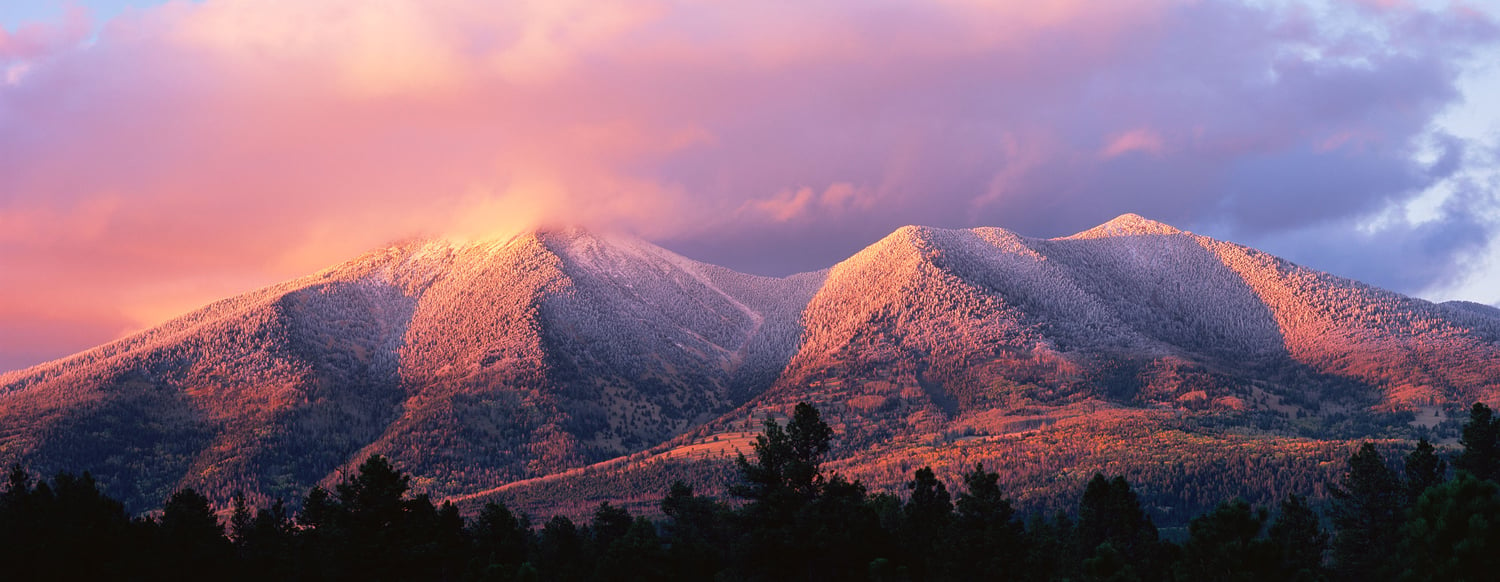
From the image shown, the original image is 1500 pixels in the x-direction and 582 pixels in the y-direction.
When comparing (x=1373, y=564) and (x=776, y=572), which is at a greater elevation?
(x=776, y=572)

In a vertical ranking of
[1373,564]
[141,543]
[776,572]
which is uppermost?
[141,543]

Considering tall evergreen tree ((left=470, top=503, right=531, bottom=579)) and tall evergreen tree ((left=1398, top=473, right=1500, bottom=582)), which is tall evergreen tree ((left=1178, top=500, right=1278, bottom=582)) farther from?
tall evergreen tree ((left=470, top=503, right=531, bottom=579))

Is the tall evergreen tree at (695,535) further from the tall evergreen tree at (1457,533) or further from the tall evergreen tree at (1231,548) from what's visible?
the tall evergreen tree at (1457,533)

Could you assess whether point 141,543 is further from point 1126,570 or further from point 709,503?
point 1126,570

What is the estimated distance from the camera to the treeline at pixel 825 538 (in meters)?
78.4

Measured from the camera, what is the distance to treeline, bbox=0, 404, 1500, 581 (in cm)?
7838

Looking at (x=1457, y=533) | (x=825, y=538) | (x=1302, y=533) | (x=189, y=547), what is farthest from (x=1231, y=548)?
(x=189, y=547)

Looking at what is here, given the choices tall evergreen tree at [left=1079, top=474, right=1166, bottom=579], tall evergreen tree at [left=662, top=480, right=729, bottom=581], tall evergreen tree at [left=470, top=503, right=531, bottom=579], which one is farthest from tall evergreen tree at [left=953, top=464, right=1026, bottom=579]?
tall evergreen tree at [left=470, top=503, right=531, bottom=579]

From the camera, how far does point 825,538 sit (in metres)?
95.6

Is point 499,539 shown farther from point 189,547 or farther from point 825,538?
point 825,538

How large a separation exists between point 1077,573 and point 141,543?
277ft

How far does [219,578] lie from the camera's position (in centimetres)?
11438

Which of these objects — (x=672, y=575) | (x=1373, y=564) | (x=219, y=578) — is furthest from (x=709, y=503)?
(x=1373, y=564)

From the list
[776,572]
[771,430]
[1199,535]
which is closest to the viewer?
[1199,535]
